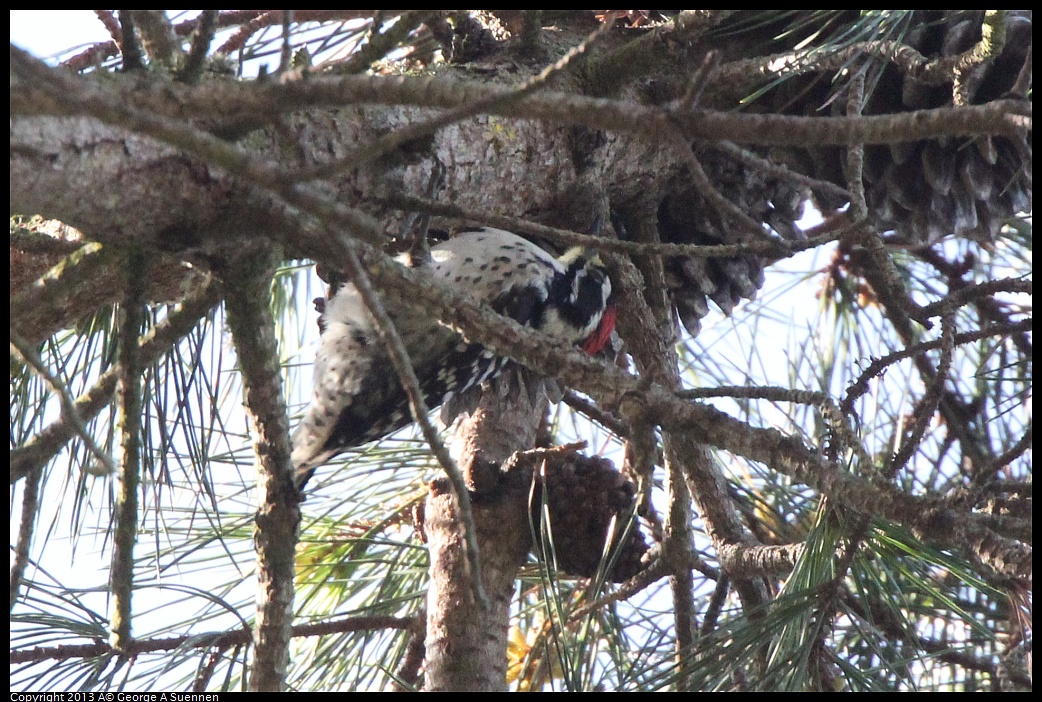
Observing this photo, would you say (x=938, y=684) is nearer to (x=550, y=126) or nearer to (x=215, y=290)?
(x=550, y=126)

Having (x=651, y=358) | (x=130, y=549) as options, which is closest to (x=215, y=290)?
(x=130, y=549)

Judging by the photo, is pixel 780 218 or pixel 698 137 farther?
Answer: pixel 780 218

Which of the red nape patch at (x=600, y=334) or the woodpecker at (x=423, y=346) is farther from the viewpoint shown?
the red nape patch at (x=600, y=334)

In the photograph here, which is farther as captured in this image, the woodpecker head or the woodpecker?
the woodpecker head

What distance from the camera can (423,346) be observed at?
2047mm

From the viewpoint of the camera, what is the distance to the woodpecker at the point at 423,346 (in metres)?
2.04

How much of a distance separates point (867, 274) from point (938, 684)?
3.47 feet

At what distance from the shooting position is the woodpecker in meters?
2.04

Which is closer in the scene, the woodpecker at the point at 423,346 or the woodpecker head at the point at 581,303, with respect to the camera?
the woodpecker at the point at 423,346

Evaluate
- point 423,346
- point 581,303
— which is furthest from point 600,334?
point 423,346

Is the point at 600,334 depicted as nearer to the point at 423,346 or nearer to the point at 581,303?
the point at 581,303

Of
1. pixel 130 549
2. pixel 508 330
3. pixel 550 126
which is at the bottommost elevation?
pixel 130 549

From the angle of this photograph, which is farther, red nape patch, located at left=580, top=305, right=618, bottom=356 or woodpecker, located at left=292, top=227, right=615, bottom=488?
red nape patch, located at left=580, top=305, right=618, bottom=356

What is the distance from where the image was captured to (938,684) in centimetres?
158
